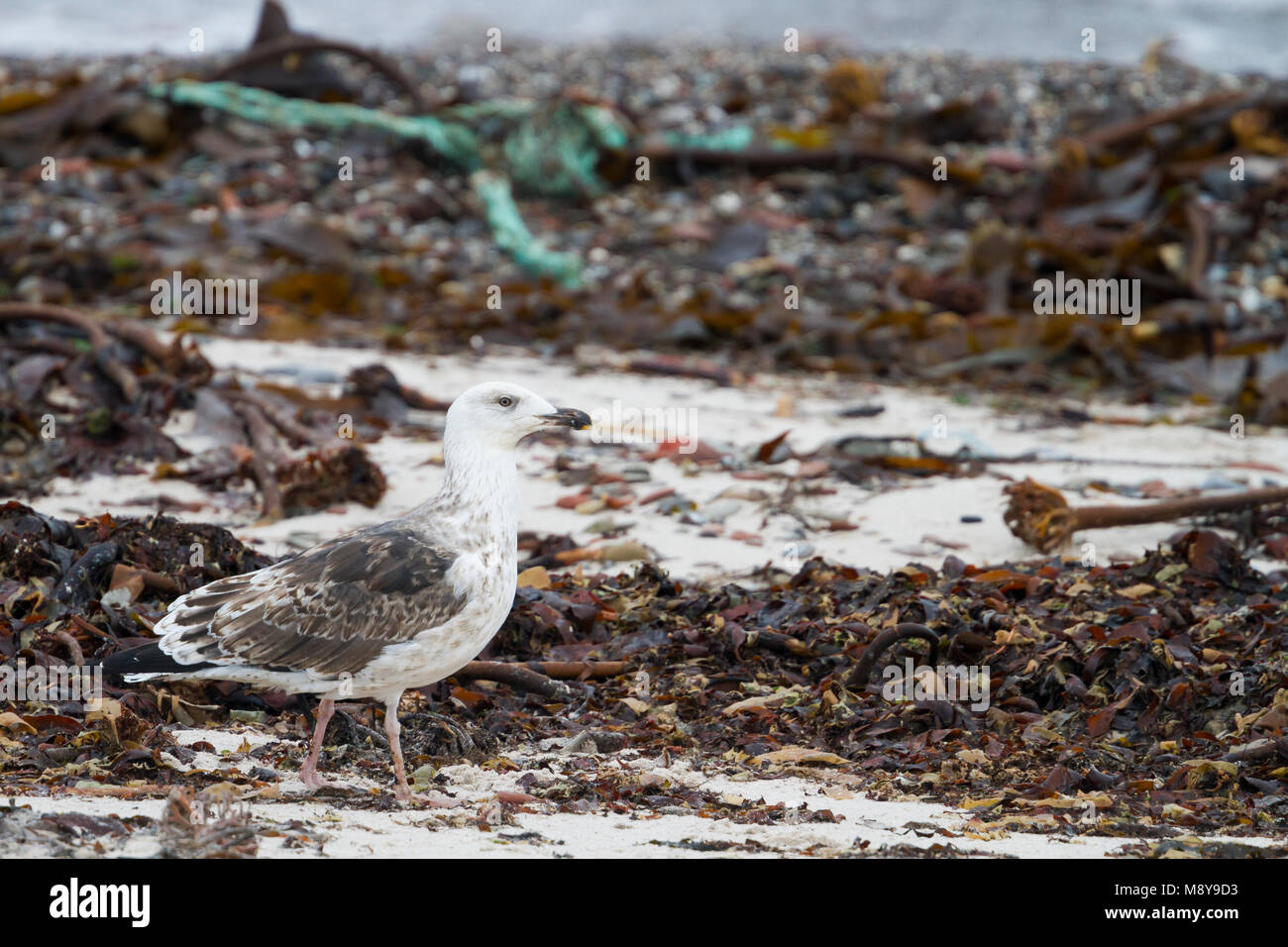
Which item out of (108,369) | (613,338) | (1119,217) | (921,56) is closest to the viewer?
(108,369)

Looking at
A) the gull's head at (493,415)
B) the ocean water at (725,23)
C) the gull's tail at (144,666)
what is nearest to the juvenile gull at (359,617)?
the gull's tail at (144,666)

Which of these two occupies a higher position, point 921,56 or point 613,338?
point 921,56

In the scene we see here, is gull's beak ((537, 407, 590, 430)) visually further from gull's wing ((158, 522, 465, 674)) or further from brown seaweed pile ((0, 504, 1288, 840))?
brown seaweed pile ((0, 504, 1288, 840))

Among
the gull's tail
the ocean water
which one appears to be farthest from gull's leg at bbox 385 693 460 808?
the ocean water

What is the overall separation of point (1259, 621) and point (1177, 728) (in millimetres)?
886

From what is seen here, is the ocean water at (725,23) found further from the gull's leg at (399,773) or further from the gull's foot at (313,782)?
the gull's foot at (313,782)

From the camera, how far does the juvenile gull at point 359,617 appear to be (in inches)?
165

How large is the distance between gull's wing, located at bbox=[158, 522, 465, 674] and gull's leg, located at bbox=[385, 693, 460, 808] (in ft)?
0.65

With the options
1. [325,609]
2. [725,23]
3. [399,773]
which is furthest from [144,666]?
[725,23]

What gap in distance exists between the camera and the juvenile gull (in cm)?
419

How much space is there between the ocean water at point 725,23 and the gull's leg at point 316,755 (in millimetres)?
21746

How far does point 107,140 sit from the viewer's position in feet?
43.2
